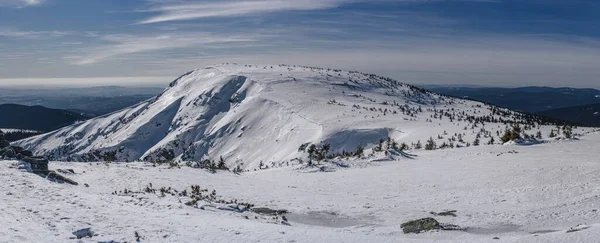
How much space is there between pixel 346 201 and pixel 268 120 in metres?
64.9

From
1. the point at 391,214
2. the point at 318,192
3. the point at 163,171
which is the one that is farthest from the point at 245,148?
the point at 391,214

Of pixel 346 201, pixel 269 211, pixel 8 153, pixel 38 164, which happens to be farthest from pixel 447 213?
pixel 8 153

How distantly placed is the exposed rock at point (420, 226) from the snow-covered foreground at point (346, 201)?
0.41 m

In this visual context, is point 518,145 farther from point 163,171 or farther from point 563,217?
point 163,171

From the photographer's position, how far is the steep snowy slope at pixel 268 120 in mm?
57438

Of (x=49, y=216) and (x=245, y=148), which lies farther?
(x=245, y=148)

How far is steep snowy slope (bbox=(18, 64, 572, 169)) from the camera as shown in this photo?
5744cm

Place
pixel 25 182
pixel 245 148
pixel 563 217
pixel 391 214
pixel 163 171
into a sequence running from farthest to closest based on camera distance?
pixel 245 148
pixel 163 171
pixel 25 182
pixel 391 214
pixel 563 217

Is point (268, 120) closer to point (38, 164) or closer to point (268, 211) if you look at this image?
point (38, 164)

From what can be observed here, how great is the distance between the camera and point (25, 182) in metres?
18.0

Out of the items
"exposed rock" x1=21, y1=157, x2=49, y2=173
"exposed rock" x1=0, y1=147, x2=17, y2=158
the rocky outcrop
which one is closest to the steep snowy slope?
"exposed rock" x1=0, y1=147, x2=17, y2=158

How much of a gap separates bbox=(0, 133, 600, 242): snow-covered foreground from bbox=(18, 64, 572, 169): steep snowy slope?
16780mm

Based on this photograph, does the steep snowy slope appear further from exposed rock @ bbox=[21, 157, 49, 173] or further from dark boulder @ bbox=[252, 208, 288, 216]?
exposed rock @ bbox=[21, 157, 49, 173]

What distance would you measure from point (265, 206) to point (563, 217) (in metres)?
10.9
